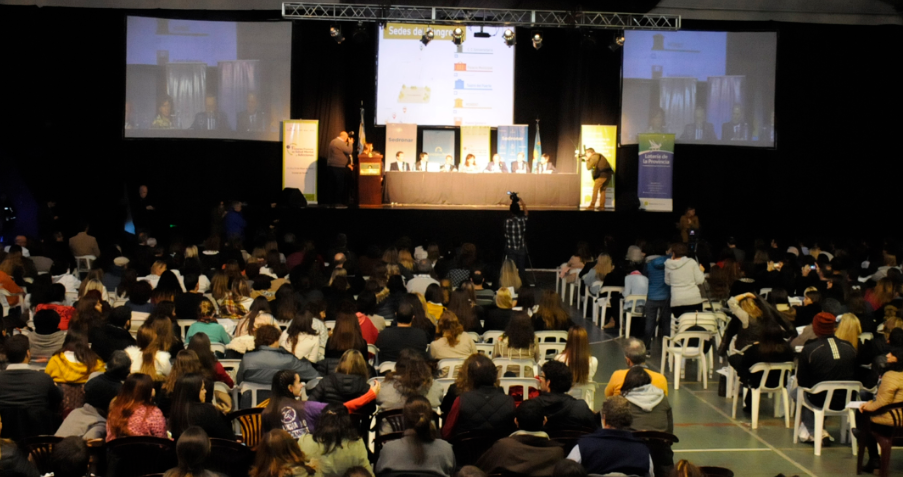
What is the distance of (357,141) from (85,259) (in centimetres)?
652

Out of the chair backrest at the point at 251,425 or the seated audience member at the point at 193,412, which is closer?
the seated audience member at the point at 193,412

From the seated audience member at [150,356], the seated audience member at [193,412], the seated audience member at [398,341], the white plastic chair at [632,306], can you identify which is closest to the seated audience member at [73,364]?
the seated audience member at [150,356]

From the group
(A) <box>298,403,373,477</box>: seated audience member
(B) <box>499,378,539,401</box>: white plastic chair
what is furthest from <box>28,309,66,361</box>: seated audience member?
(B) <box>499,378,539,401</box>: white plastic chair

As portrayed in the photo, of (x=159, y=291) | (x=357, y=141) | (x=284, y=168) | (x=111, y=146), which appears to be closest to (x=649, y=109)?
(x=357, y=141)

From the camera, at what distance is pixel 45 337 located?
613 cm

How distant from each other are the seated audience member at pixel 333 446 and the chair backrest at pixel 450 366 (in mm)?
2126

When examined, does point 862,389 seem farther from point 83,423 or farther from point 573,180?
point 573,180

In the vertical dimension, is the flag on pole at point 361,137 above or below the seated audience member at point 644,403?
above

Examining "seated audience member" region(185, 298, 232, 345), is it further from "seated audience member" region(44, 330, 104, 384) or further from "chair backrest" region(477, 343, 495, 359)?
"chair backrest" region(477, 343, 495, 359)

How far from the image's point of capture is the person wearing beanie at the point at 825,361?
19.9 ft

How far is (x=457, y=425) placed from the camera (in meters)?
4.70

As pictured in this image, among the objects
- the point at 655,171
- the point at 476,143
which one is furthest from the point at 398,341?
the point at 655,171

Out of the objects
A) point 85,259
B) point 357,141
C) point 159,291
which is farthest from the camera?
point 357,141

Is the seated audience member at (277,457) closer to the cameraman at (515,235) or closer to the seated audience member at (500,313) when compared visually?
the seated audience member at (500,313)
